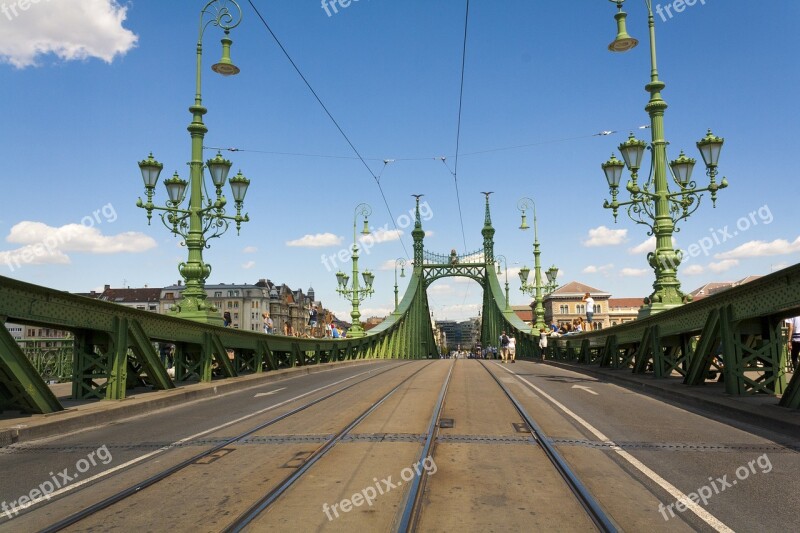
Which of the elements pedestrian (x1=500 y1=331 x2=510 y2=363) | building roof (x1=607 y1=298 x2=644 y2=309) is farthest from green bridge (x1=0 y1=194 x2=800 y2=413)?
building roof (x1=607 y1=298 x2=644 y2=309)

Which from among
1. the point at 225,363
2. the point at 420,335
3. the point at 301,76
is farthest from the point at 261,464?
the point at 420,335

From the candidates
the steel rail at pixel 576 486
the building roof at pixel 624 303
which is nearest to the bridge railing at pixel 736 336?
the steel rail at pixel 576 486

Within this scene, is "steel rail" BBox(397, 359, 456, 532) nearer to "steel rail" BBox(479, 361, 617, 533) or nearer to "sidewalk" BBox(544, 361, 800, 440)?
"steel rail" BBox(479, 361, 617, 533)

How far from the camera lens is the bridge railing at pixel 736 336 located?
8.61 m

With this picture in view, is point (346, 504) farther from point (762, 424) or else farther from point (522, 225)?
point (522, 225)

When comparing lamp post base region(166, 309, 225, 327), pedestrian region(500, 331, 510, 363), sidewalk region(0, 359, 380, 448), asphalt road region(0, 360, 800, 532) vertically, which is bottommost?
asphalt road region(0, 360, 800, 532)

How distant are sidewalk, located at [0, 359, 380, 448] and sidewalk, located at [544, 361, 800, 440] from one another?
9.20 m

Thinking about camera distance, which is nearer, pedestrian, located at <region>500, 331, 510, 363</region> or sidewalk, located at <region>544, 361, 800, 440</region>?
sidewalk, located at <region>544, 361, 800, 440</region>

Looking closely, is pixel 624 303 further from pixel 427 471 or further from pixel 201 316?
pixel 427 471

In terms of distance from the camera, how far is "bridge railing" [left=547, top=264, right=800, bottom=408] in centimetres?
861

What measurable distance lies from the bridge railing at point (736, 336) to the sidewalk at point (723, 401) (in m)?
0.28

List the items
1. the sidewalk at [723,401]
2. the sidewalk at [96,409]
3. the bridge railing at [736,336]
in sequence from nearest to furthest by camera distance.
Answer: the sidewalk at [723,401]
the sidewalk at [96,409]
the bridge railing at [736,336]

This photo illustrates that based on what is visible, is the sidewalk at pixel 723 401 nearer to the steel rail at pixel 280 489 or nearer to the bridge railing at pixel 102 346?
the steel rail at pixel 280 489

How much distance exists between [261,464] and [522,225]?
33565 mm
